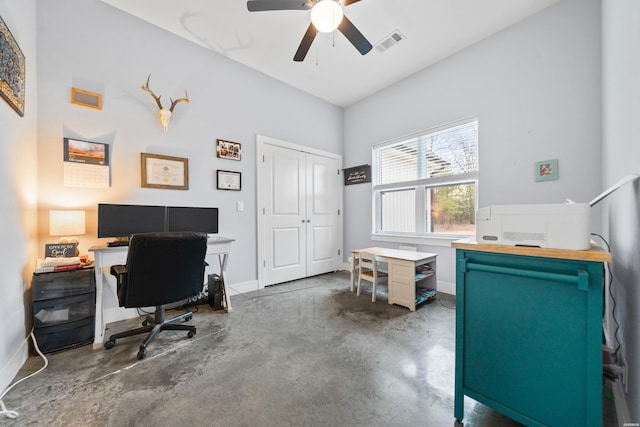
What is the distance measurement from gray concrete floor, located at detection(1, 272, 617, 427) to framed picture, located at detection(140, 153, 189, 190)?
4.88 feet

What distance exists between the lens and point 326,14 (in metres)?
1.94

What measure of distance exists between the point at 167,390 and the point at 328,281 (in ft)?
8.68

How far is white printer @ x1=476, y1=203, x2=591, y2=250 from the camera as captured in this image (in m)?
1.00

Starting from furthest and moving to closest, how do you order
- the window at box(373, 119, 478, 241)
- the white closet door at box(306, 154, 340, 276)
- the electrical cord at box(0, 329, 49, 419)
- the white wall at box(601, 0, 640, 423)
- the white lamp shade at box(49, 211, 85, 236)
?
the white closet door at box(306, 154, 340, 276) < the window at box(373, 119, 478, 241) < the white lamp shade at box(49, 211, 85, 236) < the electrical cord at box(0, 329, 49, 419) < the white wall at box(601, 0, 640, 423)

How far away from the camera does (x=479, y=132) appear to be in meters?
2.95

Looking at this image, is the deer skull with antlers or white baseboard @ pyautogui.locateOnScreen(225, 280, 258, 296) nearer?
the deer skull with antlers

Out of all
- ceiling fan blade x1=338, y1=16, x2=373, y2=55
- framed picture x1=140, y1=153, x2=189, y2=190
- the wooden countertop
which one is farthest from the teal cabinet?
framed picture x1=140, y1=153, x2=189, y2=190

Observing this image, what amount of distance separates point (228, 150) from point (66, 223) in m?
1.77

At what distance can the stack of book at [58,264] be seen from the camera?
187 centimetres

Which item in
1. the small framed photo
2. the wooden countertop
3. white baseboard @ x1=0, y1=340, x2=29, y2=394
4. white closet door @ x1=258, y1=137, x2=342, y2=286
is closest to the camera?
the wooden countertop

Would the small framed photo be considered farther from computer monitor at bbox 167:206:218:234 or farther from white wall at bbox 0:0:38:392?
white wall at bbox 0:0:38:392

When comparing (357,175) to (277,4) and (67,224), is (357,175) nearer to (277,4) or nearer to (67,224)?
(277,4)

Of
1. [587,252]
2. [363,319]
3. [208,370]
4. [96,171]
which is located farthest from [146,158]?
[587,252]

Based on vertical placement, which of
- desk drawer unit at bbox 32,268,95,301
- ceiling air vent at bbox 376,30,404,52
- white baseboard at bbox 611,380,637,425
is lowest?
white baseboard at bbox 611,380,637,425
